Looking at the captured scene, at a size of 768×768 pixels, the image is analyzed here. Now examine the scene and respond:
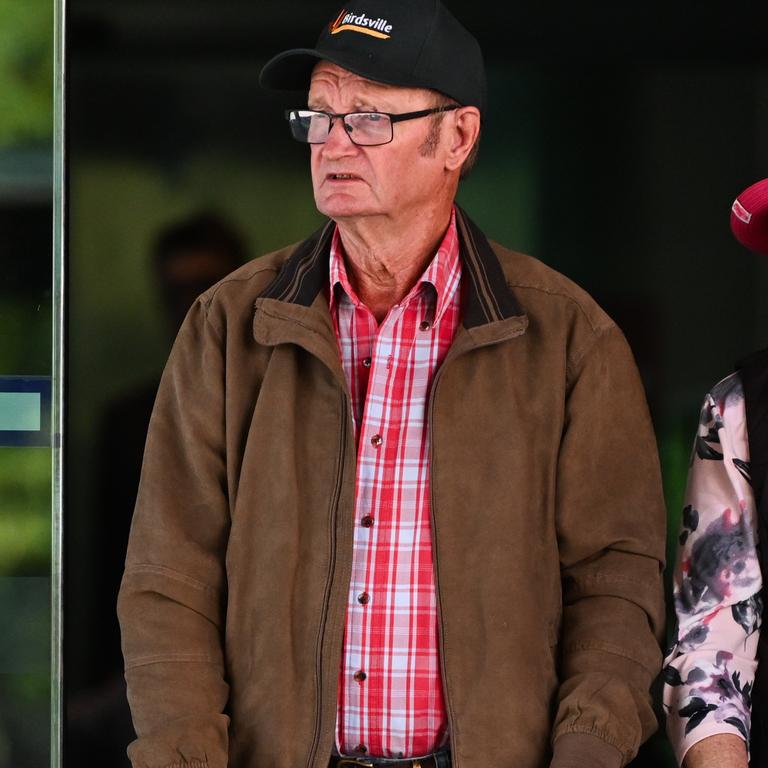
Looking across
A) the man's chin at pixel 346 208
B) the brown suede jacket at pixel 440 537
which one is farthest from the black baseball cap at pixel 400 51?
the brown suede jacket at pixel 440 537

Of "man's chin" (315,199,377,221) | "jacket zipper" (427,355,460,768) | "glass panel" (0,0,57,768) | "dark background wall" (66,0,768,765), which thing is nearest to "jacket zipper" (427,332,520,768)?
"jacket zipper" (427,355,460,768)

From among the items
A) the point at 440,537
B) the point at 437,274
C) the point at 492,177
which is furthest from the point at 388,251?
the point at 492,177

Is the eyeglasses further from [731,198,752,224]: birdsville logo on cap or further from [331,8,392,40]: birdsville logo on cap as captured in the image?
[731,198,752,224]: birdsville logo on cap

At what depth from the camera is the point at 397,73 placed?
7.58 feet

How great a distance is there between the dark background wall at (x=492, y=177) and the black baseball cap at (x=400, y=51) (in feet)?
2.15

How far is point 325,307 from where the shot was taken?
239 cm

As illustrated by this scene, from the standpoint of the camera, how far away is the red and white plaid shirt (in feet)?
7.52

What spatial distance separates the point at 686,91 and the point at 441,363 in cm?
111

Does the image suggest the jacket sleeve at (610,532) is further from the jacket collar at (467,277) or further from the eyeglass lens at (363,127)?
the eyeglass lens at (363,127)

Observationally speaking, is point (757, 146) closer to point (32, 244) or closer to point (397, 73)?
point (397, 73)

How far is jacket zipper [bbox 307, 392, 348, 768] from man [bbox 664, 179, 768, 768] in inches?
23.2

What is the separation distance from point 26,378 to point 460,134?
44.4 inches

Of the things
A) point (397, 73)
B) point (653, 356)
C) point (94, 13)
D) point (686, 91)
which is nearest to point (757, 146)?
point (686, 91)

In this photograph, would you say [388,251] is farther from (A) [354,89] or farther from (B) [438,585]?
(B) [438,585]
